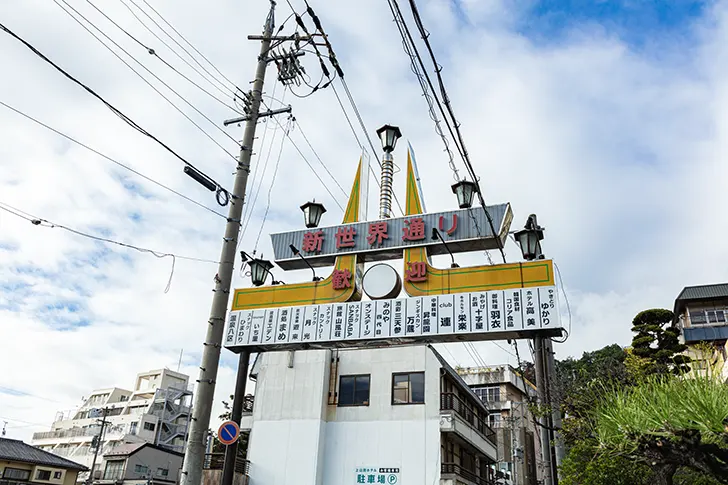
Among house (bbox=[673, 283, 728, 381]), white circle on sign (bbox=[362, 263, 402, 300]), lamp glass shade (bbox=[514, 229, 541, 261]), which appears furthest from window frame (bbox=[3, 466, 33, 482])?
house (bbox=[673, 283, 728, 381])

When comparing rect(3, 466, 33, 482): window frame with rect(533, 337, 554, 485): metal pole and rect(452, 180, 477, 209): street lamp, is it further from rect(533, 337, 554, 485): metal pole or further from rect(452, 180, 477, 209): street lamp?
rect(533, 337, 554, 485): metal pole

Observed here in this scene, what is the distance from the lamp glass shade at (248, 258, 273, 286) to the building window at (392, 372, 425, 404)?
6389 millimetres

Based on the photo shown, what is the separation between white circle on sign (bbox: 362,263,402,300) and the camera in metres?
19.8

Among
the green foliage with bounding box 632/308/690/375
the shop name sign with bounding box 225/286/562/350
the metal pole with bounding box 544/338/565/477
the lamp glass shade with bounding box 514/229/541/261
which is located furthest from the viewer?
the green foliage with bounding box 632/308/690/375

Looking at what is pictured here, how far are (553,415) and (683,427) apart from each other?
890 centimetres

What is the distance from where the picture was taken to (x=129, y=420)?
2426 inches

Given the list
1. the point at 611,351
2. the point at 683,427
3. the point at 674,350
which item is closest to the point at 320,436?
the point at 683,427

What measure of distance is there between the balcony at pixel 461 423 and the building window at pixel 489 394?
43.1ft

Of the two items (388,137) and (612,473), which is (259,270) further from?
(612,473)

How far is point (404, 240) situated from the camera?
2048 cm

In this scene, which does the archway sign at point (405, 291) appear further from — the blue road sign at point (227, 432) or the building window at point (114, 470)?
the building window at point (114, 470)

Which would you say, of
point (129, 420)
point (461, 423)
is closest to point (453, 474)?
point (461, 423)

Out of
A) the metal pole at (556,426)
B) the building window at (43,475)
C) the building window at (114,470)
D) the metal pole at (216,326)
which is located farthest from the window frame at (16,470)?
the metal pole at (216,326)

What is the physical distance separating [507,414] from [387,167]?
26.6 meters
